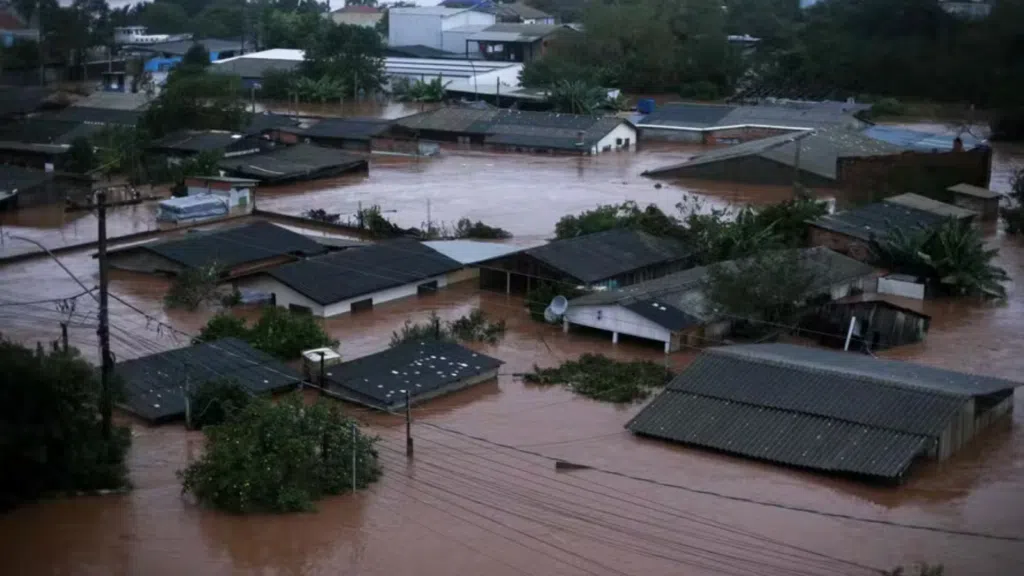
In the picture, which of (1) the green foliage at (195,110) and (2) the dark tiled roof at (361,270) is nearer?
(2) the dark tiled roof at (361,270)

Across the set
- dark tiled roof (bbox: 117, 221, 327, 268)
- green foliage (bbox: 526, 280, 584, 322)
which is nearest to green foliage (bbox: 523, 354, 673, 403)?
green foliage (bbox: 526, 280, 584, 322)

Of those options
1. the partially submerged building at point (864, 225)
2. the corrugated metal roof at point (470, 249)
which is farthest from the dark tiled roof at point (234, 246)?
the partially submerged building at point (864, 225)

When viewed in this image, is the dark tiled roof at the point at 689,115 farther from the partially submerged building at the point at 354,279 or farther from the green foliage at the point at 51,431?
the green foliage at the point at 51,431

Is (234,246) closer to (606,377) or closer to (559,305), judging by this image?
(559,305)

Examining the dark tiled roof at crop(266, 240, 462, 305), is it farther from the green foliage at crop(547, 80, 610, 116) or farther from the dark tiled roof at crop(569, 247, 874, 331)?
the green foliage at crop(547, 80, 610, 116)

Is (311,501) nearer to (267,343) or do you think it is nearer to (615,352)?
(267,343)

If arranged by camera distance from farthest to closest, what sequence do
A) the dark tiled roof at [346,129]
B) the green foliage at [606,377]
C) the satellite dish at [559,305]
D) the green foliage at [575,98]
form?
the green foliage at [575,98]
the dark tiled roof at [346,129]
the satellite dish at [559,305]
the green foliage at [606,377]
